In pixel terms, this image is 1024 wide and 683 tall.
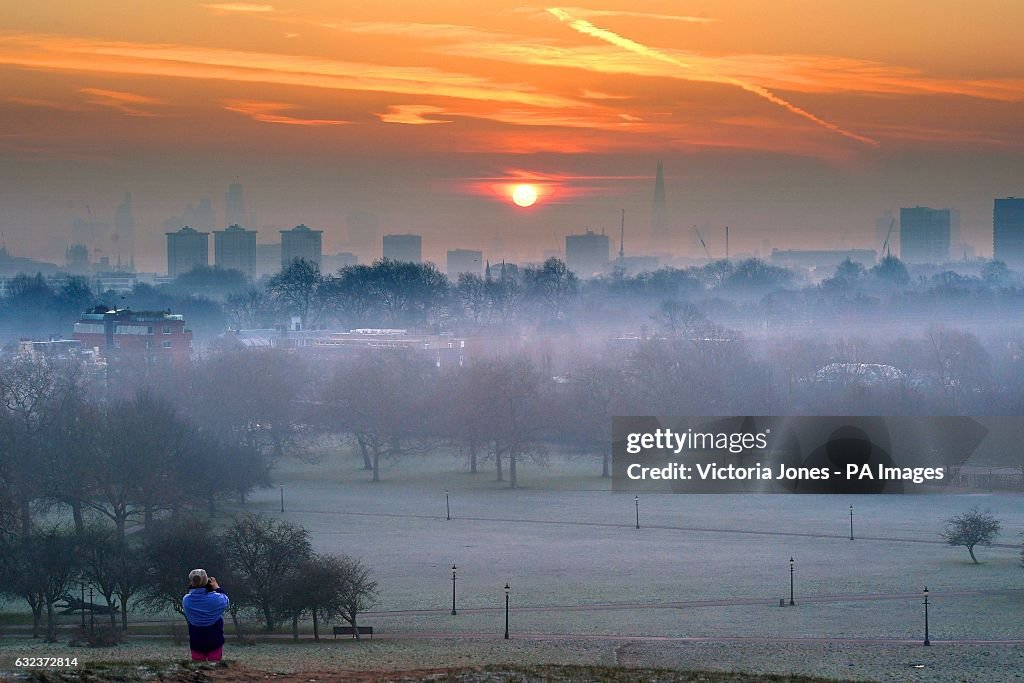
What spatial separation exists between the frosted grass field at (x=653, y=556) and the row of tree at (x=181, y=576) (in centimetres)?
156

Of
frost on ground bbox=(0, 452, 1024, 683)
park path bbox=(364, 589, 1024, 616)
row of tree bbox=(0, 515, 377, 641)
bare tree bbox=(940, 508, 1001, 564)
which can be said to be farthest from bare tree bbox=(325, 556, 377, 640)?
bare tree bbox=(940, 508, 1001, 564)

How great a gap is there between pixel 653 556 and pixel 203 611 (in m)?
25.0

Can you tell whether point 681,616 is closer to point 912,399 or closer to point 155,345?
point 912,399

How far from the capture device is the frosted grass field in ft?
102

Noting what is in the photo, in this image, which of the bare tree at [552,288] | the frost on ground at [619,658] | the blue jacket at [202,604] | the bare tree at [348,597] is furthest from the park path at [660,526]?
the bare tree at [552,288]

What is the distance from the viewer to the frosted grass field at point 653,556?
31.0 meters

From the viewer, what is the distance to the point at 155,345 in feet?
293

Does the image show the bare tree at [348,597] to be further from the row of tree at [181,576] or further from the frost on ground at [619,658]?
the frost on ground at [619,658]

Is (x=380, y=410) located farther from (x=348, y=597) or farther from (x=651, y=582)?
(x=348, y=597)

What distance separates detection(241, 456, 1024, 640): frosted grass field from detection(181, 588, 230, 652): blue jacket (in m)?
13.9

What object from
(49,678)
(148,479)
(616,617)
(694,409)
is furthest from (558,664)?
(694,409)

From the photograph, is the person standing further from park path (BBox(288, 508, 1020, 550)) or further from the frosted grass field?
park path (BBox(288, 508, 1020, 550))

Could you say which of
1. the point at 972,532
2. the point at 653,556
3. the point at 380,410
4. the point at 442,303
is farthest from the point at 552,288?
the point at 972,532

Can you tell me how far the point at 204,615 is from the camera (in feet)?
52.2
